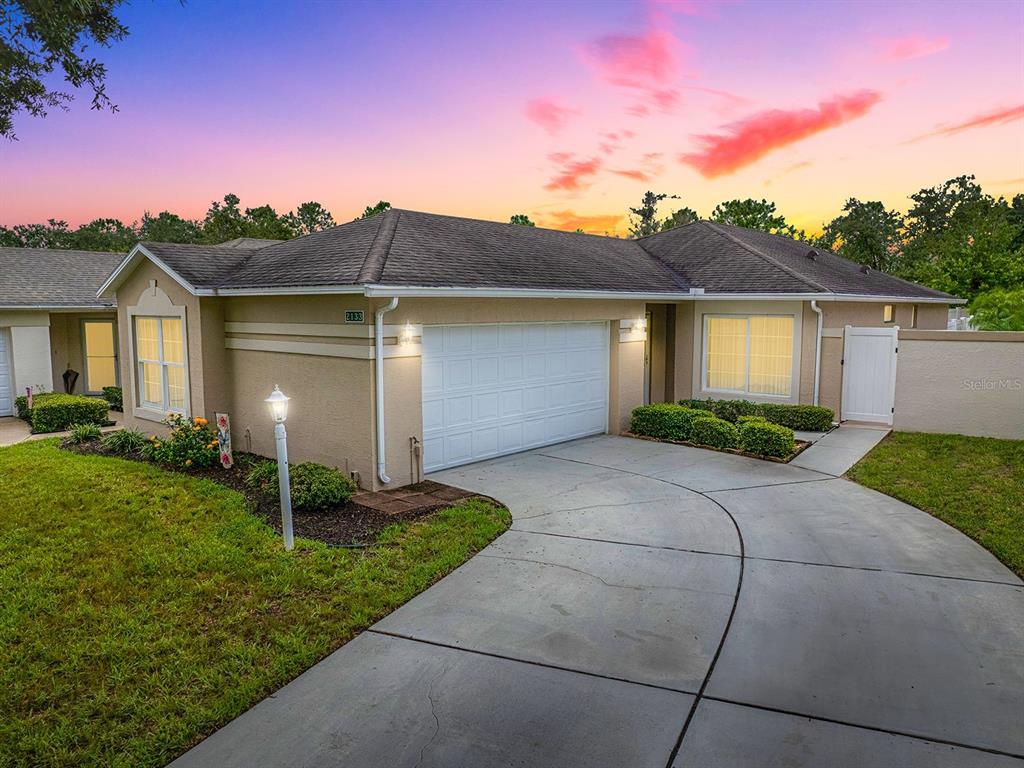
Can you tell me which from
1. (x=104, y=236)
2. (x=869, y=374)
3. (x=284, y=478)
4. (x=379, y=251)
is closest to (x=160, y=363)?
(x=379, y=251)

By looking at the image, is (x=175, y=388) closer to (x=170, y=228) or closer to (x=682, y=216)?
(x=682, y=216)

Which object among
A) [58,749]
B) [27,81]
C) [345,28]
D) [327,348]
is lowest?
[58,749]

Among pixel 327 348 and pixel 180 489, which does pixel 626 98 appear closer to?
pixel 327 348

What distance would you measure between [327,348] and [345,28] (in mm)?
8439

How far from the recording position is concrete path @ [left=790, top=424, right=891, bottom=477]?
10.6 m

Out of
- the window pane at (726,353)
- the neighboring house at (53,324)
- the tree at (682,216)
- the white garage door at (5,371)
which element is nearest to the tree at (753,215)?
the tree at (682,216)

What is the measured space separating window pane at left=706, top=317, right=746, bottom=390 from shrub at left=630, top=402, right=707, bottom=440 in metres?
2.15

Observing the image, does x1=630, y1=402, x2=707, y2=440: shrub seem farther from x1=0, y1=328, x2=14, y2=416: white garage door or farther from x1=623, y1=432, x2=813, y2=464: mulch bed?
x1=0, y1=328, x2=14, y2=416: white garage door

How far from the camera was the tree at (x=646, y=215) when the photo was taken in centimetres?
5569

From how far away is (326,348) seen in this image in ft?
31.3

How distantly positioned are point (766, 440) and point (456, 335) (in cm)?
549

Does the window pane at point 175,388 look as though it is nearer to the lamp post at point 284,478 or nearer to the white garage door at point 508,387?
the white garage door at point 508,387

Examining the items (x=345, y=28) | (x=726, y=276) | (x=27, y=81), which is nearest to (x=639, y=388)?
(x=726, y=276)

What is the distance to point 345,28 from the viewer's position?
14125mm
